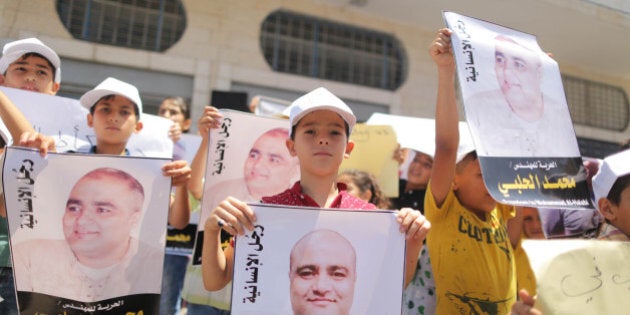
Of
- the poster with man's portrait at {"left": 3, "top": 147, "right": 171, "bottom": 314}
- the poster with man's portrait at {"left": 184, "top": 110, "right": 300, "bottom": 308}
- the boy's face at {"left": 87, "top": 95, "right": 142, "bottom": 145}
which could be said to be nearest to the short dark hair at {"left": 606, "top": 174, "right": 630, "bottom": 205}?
the poster with man's portrait at {"left": 184, "top": 110, "right": 300, "bottom": 308}

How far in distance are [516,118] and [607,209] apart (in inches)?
16.7

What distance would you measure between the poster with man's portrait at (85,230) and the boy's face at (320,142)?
58cm

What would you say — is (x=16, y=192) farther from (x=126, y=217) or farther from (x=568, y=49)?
(x=568, y=49)

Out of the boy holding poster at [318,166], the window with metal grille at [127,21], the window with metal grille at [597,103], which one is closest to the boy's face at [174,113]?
the boy holding poster at [318,166]

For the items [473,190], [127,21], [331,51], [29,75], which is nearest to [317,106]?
[473,190]

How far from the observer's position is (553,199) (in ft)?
5.14

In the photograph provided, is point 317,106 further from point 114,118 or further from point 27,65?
point 27,65

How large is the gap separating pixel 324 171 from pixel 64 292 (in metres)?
1.00

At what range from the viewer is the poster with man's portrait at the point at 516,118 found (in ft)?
4.98

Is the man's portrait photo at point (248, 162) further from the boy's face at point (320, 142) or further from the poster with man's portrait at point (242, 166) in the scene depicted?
the boy's face at point (320, 142)

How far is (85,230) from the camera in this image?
1673 mm

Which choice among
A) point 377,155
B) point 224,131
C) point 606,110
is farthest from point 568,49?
point 224,131

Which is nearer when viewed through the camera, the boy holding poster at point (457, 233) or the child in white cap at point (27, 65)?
the boy holding poster at point (457, 233)

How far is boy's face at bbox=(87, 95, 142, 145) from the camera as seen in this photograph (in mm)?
2085
